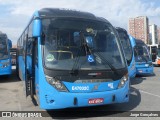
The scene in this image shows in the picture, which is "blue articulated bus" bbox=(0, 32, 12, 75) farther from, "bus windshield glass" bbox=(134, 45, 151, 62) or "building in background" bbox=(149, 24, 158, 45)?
"building in background" bbox=(149, 24, 158, 45)

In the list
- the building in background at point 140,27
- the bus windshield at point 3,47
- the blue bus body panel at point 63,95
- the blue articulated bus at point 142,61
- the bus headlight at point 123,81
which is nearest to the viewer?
the blue bus body panel at point 63,95

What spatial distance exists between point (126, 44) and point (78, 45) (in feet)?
21.7

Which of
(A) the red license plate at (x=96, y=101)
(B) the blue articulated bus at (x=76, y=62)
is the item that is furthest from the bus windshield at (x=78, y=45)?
(A) the red license plate at (x=96, y=101)

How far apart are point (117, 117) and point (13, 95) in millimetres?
5433

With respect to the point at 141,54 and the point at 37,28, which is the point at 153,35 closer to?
the point at 141,54

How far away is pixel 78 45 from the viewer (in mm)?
7258

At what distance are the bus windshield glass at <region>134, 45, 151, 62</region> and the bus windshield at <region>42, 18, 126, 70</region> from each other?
9.64 m

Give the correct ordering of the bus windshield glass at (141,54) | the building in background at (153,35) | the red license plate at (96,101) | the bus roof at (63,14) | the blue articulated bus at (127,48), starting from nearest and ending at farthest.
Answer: the red license plate at (96,101)
the bus roof at (63,14)
the blue articulated bus at (127,48)
the bus windshield glass at (141,54)
the building in background at (153,35)

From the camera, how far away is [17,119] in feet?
23.4

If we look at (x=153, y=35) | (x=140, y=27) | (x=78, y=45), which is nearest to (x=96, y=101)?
(x=78, y=45)

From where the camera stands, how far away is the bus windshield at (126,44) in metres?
13.0

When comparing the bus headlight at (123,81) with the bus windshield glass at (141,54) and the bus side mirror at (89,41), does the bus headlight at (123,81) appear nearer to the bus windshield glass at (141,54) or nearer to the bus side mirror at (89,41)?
the bus side mirror at (89,41)

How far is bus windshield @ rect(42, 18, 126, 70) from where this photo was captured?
22.8ft

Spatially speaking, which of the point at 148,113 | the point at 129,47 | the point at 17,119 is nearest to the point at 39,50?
the point at 17,119
